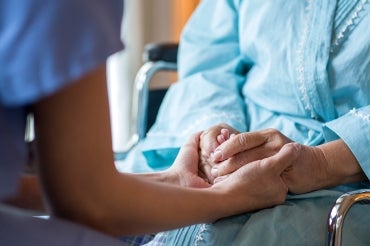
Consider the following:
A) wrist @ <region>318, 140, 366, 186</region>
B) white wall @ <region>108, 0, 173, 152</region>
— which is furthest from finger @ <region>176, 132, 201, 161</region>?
white wall @ <region>108, 0, 173, 152</region>

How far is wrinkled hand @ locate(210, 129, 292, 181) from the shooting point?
103 cm

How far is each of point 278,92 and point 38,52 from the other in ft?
2.40

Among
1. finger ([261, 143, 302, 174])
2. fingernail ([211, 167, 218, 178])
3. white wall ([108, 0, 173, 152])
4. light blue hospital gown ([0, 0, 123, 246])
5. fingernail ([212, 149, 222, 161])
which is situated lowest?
white wall ([108, 0, 173, 152])

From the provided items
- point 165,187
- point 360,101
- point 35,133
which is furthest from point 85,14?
point 360,101

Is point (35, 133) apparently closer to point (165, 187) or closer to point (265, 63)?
point (165, 187)

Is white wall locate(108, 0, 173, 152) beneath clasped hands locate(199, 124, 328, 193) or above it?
beneath

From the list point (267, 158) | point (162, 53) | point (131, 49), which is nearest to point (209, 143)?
point (267, 158)

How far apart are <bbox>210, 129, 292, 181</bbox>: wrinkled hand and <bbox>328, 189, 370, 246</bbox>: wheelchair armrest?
191 mm

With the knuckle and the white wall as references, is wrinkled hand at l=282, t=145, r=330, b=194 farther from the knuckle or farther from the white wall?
the white wall

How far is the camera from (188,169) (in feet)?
3.49

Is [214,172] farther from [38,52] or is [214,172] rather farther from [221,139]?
[38,52]

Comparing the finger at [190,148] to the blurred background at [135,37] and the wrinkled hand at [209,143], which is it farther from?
the blurred background at [135,37]

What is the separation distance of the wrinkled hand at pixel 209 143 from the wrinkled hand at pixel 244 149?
0.02m

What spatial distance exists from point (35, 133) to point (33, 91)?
10cm
